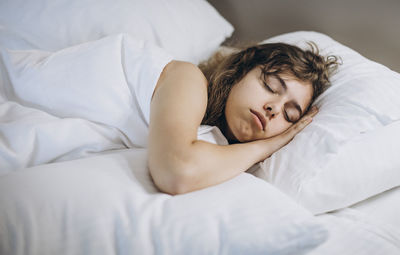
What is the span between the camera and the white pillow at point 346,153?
667mm

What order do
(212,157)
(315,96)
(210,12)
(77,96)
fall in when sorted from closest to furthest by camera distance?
(212,157) → (77,96) → (315,96) → (210,12)

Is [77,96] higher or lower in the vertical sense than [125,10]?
lower

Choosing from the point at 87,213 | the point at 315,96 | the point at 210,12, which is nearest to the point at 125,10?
the point at 210,12

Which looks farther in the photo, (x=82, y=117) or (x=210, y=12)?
(x=210, y=12)

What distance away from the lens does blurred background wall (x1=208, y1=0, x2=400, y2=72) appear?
1099 millimetres

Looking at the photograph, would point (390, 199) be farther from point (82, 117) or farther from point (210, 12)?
point (210, 12)

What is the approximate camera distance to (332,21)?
1.24 metres

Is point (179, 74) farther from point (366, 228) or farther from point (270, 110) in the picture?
point (366, 228)

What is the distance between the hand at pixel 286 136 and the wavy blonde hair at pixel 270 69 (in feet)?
0.45

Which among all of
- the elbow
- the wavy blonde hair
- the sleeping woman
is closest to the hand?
the sleeping woman

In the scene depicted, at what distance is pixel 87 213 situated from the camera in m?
0.51

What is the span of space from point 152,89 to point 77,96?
0.19 metres

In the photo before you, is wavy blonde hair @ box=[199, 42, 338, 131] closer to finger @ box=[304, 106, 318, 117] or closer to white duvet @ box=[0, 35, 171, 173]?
finger @ box=[304, 106, 318, 117]

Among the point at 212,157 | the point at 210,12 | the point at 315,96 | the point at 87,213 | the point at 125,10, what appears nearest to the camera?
the point at 87,213
